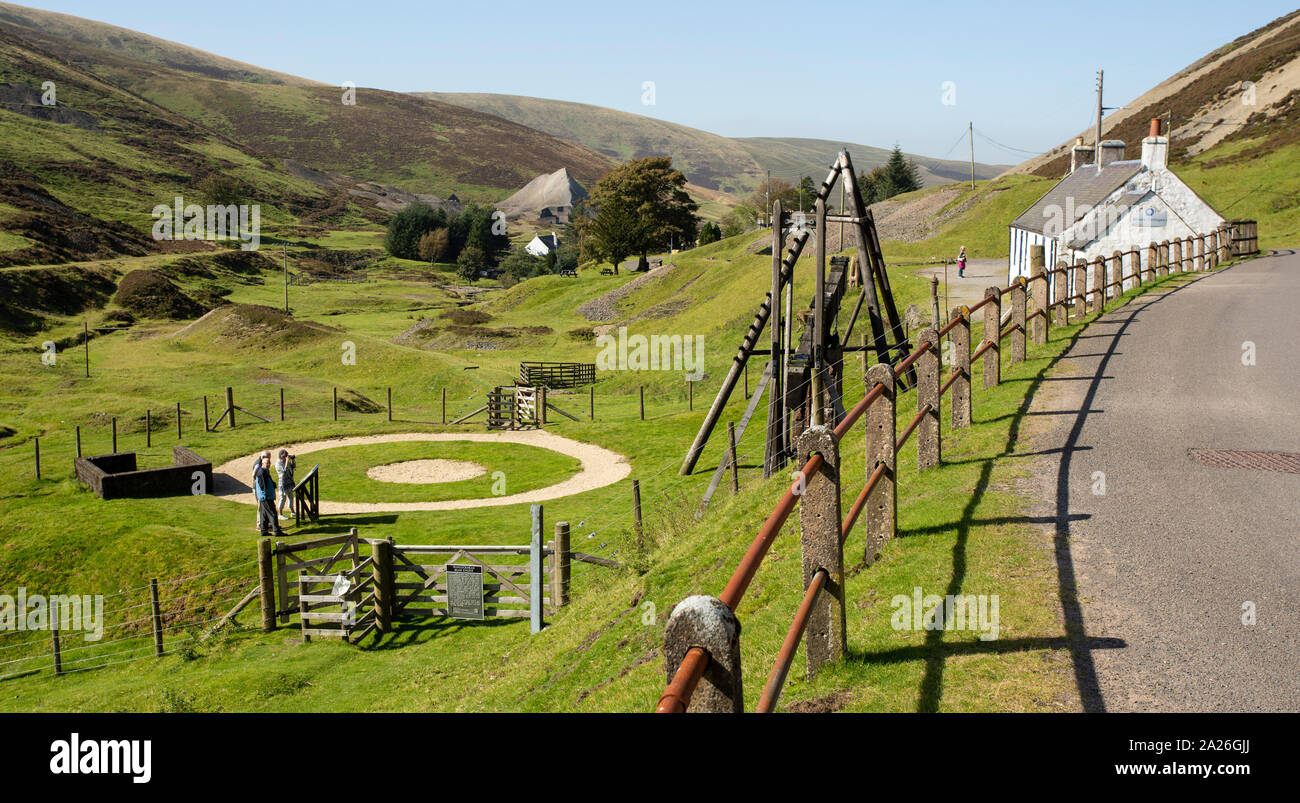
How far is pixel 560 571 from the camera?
16.6 m

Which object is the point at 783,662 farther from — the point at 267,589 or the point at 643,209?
the point at 643,209

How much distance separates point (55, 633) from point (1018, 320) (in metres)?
19.5

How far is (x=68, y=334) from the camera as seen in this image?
187ft

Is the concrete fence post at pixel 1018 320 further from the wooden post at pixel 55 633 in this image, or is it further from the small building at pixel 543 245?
the small building at pixel 543 245

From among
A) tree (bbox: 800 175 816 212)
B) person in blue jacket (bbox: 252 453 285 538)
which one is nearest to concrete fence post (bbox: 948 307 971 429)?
person in blue jacket (bbox: 252 453 285 538)

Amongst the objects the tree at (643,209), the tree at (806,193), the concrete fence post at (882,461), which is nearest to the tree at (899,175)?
the tree at (806,193)

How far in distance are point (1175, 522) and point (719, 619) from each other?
6952 millimetres

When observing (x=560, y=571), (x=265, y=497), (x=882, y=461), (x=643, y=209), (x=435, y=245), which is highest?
(x=435, y=245)

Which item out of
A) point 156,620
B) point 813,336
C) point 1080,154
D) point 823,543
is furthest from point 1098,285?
point 1080,154

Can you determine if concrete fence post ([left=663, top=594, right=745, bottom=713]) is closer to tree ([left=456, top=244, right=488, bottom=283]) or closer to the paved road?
the paved road

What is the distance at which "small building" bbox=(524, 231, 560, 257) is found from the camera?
141m

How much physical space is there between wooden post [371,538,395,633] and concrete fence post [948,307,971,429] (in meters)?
10.9
